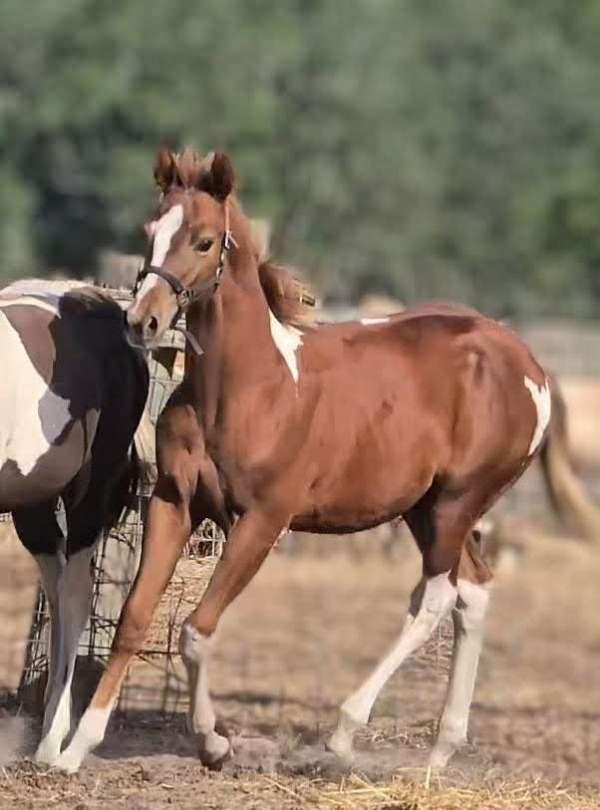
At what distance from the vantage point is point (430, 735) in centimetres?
730

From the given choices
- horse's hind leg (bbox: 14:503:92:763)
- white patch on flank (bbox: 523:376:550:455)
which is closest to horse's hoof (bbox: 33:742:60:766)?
horse's hind leg (bbox: 14:503:92:763)

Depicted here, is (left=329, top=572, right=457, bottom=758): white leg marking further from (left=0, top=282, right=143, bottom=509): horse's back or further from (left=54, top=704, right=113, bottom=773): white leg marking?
(left=0, top=282, right=143, bottom=509): horse's back

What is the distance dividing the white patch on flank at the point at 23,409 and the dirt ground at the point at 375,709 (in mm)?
1020

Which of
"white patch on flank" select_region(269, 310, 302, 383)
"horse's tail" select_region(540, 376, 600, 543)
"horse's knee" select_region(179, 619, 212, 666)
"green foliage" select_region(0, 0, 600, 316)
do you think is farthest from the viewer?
"green foliage" select_region(0, 0, 600, 316)

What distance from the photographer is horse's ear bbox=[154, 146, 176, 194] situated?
5.67m

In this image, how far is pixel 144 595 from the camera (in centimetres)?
570

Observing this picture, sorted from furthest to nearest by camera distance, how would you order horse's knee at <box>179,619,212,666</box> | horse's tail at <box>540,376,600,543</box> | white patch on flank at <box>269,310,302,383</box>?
horse's tail at <box>540,376,600,543</box> → white patch on flank at <box>269,310,302,383</box> → horse's knee at <box>179,619,212,666</box>

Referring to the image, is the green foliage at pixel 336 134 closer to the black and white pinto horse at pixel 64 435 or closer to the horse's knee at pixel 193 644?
the black and white pinto horse at pixel 64 435

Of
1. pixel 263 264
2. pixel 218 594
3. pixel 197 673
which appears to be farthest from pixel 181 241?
pixel 197 673

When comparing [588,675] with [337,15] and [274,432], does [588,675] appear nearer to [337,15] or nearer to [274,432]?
[274,432]

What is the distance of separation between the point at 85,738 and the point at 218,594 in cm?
62

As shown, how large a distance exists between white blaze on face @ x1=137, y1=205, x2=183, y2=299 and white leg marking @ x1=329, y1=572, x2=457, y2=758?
1.73 metres

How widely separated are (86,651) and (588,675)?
4206 mm

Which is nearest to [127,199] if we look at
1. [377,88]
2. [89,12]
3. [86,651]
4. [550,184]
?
[89,12]
